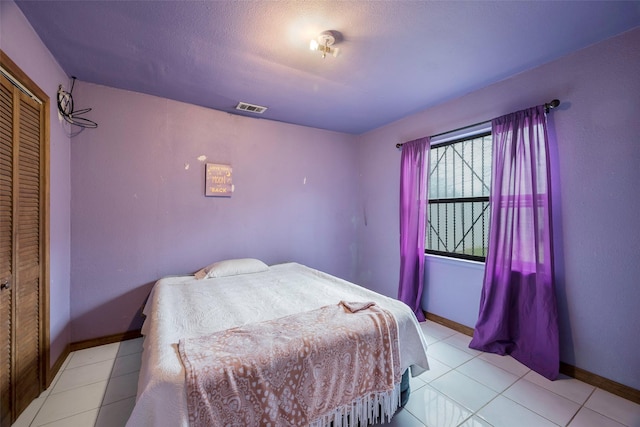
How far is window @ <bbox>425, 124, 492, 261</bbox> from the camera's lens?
267cm

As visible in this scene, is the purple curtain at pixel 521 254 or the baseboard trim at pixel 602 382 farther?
the purple curtain at pixel 521 254

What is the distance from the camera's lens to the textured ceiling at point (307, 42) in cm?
152

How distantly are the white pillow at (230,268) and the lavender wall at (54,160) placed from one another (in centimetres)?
103

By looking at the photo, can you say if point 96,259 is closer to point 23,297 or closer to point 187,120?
point 23,297

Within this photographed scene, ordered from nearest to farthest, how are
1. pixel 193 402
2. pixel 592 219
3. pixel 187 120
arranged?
pixel 193 402
pixel 592 219
pixel 187 120

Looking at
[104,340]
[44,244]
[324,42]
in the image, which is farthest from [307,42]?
[104,340]

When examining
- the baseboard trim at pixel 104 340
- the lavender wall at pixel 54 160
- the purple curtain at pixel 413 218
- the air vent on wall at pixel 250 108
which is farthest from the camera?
the purple curtain at pixel 413 218

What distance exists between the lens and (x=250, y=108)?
2932mm

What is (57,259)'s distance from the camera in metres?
Answer: 2.06

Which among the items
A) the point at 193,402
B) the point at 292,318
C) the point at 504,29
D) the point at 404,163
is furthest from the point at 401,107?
the point at 193,402

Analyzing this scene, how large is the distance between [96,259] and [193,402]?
217 centimetres

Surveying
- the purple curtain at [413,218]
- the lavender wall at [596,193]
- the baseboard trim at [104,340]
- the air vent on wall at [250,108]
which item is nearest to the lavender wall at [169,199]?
the baseboard trim at [104,340]

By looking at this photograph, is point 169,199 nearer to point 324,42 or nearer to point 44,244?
point 44,244

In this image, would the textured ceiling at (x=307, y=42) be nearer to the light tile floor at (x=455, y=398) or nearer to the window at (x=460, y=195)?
the window at (x=460, y=195)
